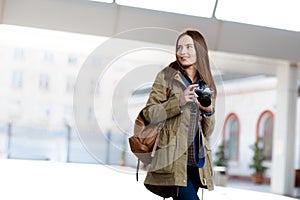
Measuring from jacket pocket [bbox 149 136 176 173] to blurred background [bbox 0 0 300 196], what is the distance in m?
0.19

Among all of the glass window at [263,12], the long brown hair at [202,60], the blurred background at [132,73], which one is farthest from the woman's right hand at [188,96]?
the glass window at [263,12]

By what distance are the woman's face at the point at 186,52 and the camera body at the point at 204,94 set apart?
0.13 metres

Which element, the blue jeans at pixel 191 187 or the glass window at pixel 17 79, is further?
the glass window at pixel 17 79

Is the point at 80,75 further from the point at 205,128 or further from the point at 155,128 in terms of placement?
the point at 205,128

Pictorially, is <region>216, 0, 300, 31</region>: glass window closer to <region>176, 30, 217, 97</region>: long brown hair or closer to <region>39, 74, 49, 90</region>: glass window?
<region>176, 30, 217, 97</region>: long brown hair

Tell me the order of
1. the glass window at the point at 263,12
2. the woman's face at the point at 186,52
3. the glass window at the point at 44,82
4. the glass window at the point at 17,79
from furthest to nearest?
the glass window at the point at 44,82
the glass window at the point at 17,79
the glass window at the point at 263,12
the woman's face at the point at 186,52

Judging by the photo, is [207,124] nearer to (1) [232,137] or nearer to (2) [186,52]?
(2) [186,52]

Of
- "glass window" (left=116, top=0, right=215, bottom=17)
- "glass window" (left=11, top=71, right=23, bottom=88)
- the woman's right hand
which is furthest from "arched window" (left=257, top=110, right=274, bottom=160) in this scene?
the woman's right hand

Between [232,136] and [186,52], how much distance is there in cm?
1655

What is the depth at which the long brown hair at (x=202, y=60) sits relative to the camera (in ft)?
7.77

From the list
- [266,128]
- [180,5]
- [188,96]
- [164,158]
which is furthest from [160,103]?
[266,128]

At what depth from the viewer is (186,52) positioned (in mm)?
2354

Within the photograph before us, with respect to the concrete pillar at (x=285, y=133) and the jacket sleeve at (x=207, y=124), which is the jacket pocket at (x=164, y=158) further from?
the concrete pillar at (x=285, y=133)

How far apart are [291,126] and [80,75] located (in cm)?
940
